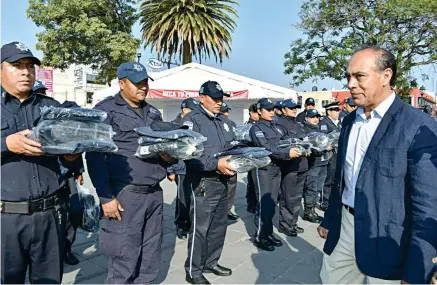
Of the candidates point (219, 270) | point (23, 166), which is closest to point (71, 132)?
point (23, 166)

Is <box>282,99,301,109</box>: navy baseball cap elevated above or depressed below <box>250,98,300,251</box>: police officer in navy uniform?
above

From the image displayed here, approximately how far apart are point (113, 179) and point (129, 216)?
0.33 meters

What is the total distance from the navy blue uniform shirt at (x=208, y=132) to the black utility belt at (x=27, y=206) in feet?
4.60

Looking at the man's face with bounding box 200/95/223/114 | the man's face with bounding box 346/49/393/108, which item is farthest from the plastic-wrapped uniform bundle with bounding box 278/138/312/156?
the man's face with bounding box 346/49/393/108

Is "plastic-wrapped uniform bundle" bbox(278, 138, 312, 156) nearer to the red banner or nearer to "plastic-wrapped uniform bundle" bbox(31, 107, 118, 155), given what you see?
"plastic-wrapped uniform bundle" bbox(31, 107, 118, 155)

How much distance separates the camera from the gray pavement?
143 inches

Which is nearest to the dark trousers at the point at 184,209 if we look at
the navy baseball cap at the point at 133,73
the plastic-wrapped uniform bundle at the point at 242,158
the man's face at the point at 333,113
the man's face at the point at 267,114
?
the man's face at the point at 267,114

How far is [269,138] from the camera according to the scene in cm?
473

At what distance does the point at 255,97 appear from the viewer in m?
15.8

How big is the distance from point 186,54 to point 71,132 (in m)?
21.2

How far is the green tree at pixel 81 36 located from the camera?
15.4 m

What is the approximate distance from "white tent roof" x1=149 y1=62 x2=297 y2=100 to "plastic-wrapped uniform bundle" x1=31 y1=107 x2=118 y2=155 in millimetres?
13398

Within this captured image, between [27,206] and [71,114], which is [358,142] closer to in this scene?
[71,114]

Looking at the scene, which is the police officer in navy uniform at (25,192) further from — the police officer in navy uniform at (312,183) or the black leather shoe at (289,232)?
the police officer in navy uniform at (312,183)
